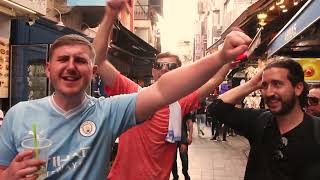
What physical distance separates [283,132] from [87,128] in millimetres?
1563

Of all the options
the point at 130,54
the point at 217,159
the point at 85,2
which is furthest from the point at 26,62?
the point at 130,54

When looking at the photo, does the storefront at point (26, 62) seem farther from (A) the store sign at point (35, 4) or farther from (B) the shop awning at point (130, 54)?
(B) the shop awning at point (130, 54)

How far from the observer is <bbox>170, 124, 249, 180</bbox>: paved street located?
9455mm

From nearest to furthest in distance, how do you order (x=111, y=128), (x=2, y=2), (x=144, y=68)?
1. (x=111, y=128)
2. (x=2, y=2)
3. (x=144, y=68)

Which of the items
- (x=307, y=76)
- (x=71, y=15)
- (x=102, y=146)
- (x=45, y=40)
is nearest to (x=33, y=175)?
(x=102, y=146)

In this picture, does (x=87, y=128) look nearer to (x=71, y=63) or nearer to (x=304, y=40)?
(x=71, y=63)

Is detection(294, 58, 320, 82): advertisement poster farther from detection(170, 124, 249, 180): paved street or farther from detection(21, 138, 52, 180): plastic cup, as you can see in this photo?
detection(21, 138, 52, 180): plastic cup

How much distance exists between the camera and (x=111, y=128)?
2.25m

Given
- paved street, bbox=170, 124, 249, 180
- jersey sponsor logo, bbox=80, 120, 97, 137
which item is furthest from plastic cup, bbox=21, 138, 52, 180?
paved street, bbox=170, 124, 249, 180

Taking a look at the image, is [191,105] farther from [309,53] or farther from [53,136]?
[309,53]

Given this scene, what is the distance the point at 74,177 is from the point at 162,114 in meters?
1.79

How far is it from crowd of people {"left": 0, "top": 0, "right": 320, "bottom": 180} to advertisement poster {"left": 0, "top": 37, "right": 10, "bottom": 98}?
3723mm

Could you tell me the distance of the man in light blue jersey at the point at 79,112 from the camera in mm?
2049

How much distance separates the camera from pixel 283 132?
116 inches
